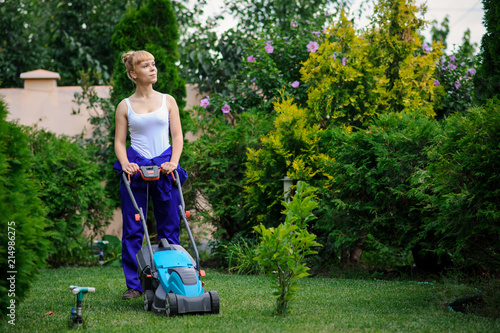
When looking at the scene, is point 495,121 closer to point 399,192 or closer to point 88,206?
point 399,192

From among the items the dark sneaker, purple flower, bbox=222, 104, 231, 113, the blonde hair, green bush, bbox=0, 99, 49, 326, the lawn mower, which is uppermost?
purple flower, bbox=222, 104, 231, 113

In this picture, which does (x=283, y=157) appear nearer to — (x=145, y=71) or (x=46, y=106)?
(x=145, y=71)

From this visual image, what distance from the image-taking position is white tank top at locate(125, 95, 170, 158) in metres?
4.23

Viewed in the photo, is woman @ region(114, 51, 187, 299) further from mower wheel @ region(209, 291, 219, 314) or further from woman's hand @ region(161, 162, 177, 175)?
mower wheel @ region(209, 291, 219, 314)

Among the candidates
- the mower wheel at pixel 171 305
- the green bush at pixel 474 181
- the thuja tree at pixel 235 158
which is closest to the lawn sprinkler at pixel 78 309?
the mower wheel at pixel 171 305

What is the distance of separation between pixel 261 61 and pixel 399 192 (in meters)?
4.05

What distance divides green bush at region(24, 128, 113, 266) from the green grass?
162 centimetres

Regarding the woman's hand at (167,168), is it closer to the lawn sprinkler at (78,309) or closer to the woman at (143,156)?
the woman at (143,156)

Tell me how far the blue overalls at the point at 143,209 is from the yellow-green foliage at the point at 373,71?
2.67m

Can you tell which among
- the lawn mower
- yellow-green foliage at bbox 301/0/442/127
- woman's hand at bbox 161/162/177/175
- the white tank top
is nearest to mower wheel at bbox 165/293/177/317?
the lawn mower

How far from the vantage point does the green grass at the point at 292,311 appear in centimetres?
319

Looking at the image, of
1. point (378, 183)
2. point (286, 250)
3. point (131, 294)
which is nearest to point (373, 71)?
point (378, 183)

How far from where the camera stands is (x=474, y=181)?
3.67 m

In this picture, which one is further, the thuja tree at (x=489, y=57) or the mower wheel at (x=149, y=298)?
the thuja tree at (x=489, y=57)
